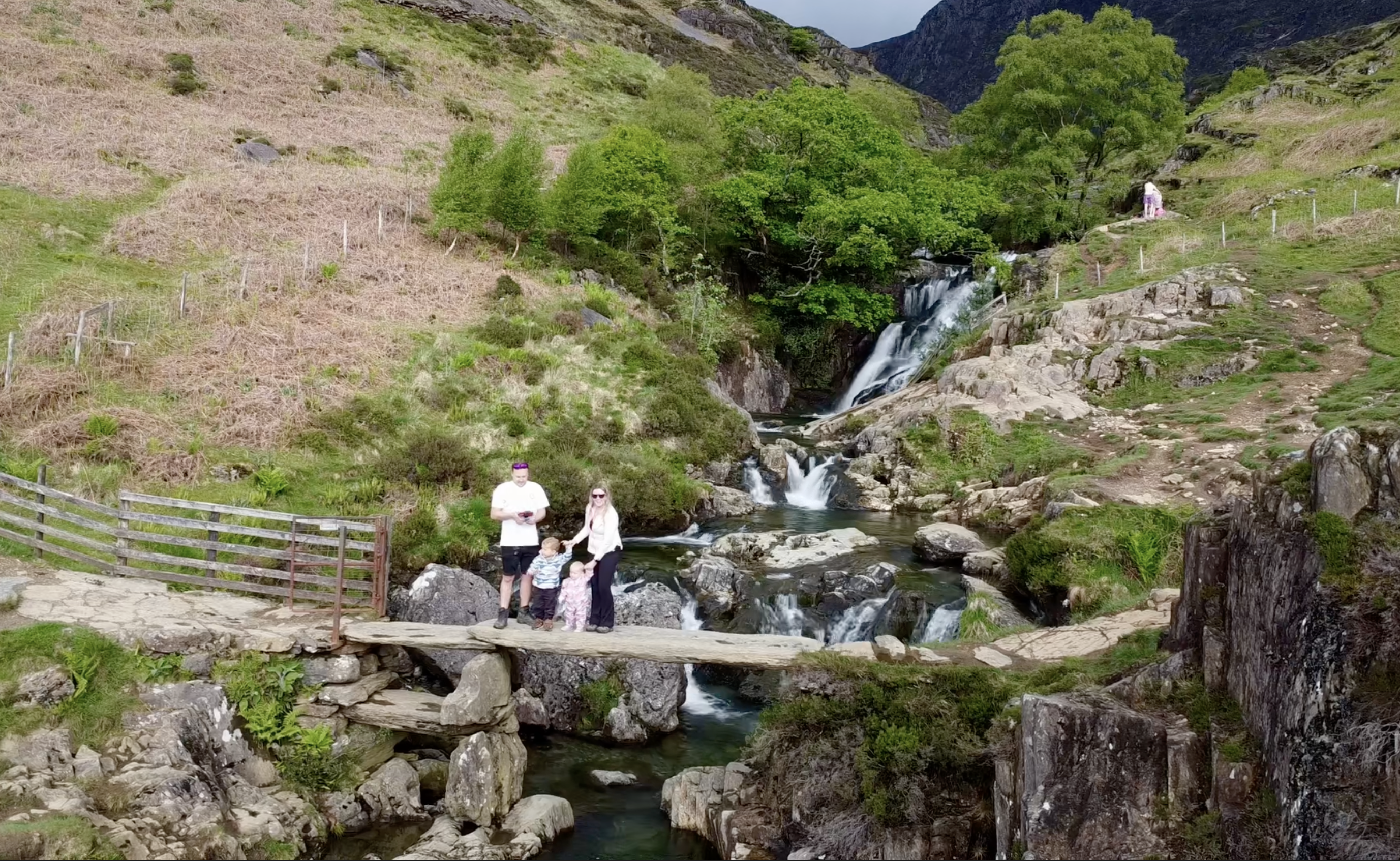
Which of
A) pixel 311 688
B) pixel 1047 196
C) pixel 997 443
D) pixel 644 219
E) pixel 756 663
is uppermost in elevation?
pixel 1047 196

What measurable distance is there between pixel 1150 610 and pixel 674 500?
11853mm

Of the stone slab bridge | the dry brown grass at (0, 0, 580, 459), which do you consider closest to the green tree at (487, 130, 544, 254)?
the dry brown grass at (0, 0, 580, 459)

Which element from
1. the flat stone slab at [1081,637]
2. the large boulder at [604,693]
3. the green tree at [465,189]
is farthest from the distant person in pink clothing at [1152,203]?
the large boulder at [604,693]

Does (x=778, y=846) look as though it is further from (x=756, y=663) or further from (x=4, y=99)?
(x=4, y=99)

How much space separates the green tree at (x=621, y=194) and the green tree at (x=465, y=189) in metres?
2.67

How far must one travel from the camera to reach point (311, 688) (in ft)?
40.1

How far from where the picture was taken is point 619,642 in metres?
11.9

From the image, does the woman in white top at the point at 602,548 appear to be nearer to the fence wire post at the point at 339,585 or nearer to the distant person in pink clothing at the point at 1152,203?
the fence wire post at the point at 339,585

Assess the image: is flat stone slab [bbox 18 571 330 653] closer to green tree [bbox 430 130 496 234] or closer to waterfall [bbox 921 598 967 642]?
waterfall [bbox 921 598 967 642]

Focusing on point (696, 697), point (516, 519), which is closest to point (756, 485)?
point (696, 697)

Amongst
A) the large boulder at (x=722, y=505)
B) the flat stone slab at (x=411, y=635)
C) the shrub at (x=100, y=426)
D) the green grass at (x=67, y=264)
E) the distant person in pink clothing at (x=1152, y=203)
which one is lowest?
the flat stone slab at (x=411, y=635)

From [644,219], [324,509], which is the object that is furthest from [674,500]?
[644,219]

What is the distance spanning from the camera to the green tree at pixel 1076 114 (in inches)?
1576

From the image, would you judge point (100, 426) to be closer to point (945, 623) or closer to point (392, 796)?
point (392, 796)
